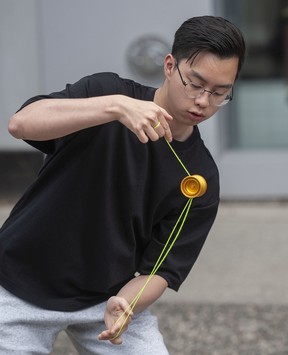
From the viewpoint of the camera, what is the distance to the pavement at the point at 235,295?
14.8 feet

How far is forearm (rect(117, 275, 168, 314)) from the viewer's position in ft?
9.81

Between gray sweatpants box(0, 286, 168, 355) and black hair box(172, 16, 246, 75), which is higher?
black hair box(172, 16, 246, 75)

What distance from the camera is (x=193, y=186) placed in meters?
2.77

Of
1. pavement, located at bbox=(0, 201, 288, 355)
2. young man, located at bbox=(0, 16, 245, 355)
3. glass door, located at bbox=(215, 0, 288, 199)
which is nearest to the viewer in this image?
young man, located at bbox=(0, 16, 245, 355)

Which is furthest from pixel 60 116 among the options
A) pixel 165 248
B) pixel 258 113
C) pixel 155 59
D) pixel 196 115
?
pixel 258 113

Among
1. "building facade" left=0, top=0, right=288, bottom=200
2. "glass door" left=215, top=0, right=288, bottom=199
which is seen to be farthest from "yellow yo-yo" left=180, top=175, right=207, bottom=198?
"glass door" left=215, top=0, right=288, bottom=199

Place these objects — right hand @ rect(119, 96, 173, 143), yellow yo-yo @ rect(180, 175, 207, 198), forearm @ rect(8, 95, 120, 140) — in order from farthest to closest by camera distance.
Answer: yellow yo-yo @ rect(180, 175, 207, 198)
forearm @ rect(8, 95, 120, 140)
right hand @ rect(119, 96, 173, 143)

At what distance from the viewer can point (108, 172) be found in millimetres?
2914

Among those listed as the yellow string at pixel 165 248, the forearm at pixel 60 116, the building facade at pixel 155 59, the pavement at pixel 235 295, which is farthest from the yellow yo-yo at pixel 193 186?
the building facade at pixel 155 59

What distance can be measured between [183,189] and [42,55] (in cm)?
390

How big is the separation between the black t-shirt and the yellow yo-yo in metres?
0.16

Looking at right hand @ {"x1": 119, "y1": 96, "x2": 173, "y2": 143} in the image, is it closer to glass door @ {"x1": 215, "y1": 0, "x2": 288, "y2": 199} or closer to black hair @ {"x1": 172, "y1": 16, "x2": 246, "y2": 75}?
black hair @ {"x1": 172, "y1": 16, "x2": 246, "y2": 75}

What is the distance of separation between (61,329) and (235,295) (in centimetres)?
219

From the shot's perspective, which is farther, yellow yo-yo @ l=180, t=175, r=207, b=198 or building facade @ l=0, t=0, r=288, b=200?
building facade @ l=0, t=0, r=288, b=200
